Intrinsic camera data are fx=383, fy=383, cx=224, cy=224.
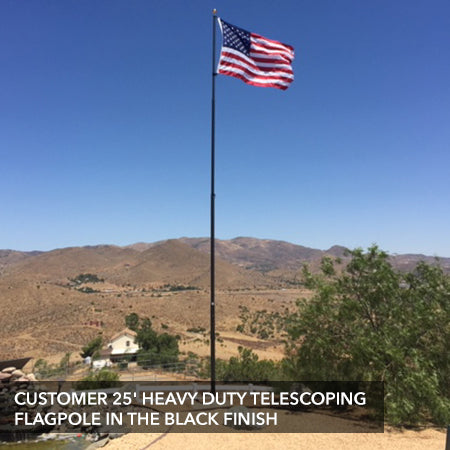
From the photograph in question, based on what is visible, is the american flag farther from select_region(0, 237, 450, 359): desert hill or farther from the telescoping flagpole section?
select_region(0, 237, 450, 359): desert hill

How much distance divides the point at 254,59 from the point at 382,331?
10.1 metres

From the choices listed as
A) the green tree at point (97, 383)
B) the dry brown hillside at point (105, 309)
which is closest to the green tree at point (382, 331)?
the green tree at point (97, 383)

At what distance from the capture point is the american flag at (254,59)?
12.7 meters

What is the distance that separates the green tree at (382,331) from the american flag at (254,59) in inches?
269

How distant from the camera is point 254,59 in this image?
13.2m

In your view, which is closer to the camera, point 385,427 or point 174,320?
point 385,427

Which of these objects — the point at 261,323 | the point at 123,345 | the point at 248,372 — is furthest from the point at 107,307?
the point at 248,372

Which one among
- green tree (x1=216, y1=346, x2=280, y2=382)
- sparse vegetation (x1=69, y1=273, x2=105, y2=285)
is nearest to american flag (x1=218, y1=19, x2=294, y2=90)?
green tree (x1=216, y1=346, x2=280, y2=382)

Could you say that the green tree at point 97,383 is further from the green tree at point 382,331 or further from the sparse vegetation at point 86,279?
the sparse vegetation at point 86,279

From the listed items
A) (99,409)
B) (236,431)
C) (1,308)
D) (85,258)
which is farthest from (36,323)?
(85,258)

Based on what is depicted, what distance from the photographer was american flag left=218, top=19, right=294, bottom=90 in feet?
41.7

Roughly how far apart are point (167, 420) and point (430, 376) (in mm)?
8194

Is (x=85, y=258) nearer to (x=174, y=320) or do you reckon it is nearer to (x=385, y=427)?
(x=174, y=320)

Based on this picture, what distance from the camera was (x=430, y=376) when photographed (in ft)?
38.5
